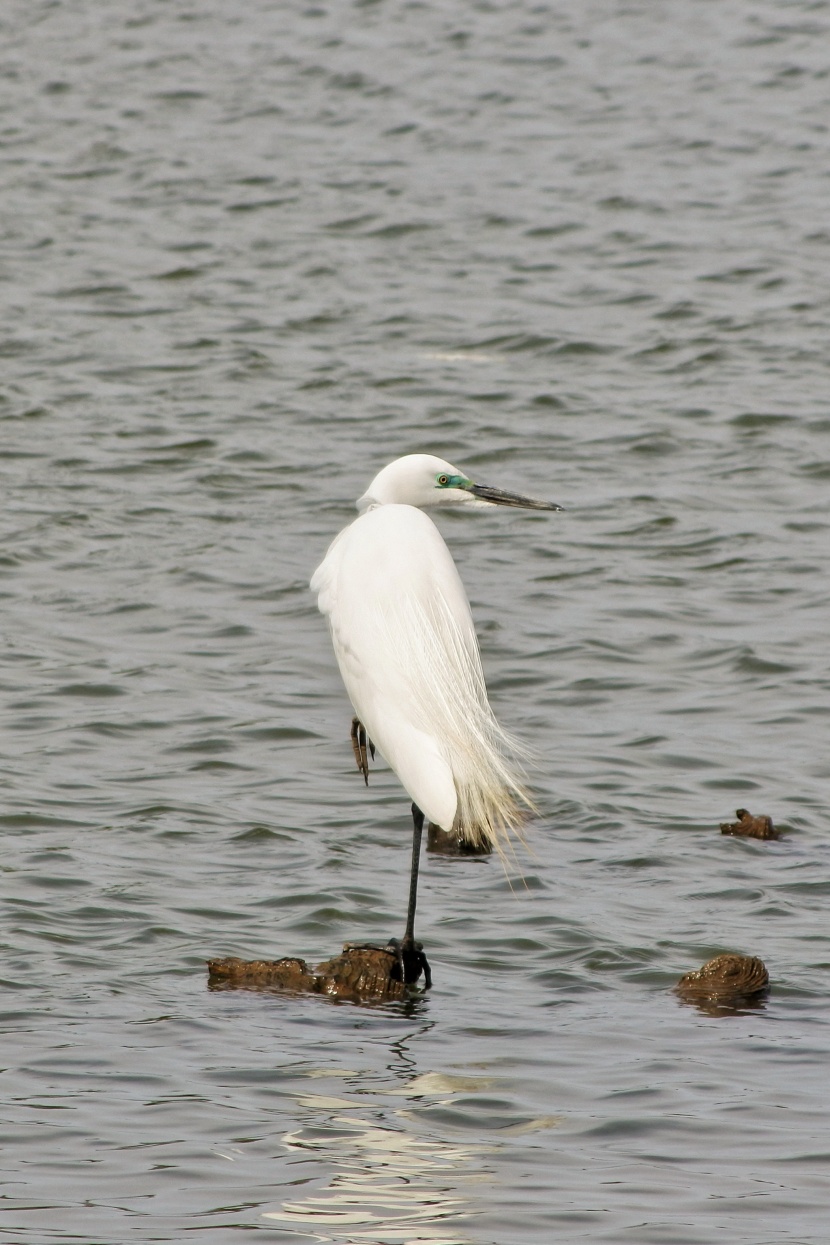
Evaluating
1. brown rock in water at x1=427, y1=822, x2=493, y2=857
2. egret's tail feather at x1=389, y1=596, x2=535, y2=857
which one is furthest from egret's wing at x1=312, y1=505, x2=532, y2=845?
brown rock in water at x1=427, y1=822, x2=493, y2=857

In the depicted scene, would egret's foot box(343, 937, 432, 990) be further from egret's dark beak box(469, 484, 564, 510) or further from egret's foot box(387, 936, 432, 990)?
egret's dark beak box(469, 484, 564, 510)

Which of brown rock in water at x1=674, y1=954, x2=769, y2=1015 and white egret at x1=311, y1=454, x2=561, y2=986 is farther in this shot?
white egret at x1=311, y1=454, x2=561, y2=986

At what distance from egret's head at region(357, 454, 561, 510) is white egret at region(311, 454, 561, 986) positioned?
0.21 meters

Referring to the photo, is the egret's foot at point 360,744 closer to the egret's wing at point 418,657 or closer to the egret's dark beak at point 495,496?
the egret's wing at point 418,657

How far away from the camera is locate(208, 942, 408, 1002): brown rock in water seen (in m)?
5.75

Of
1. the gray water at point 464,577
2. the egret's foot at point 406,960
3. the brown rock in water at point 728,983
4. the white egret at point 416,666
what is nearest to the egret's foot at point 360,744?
the white egret at point 416,666

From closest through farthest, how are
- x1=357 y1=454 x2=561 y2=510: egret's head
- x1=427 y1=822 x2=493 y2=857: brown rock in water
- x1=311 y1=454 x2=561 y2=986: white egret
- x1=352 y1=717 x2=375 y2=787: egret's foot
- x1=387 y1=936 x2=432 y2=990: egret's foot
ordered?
x1=387 y1=936 x2=432 y2=990: egret's foot
x1=311 y1=454 x2=561 y2=986: white egret
x1=357 y1=454 x2=561 y2=510: egret's head
x1=352 y1=717 x2=375 y2=787: egret's foot
x1=427 y1=822 x2=493 y2=857: brown rock in water

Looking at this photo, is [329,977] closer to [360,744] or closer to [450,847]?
[360,744]

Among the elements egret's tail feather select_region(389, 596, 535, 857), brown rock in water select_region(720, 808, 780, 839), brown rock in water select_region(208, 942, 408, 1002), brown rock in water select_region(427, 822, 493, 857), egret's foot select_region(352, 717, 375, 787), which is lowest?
brown rock in water select_region(427, 822, 493, 857)

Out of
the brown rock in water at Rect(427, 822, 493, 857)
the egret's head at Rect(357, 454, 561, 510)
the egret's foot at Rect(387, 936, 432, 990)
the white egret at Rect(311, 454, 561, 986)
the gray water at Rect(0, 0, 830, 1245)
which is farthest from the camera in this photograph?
the brown rock in water at Rect(427, 822, 493, 857)

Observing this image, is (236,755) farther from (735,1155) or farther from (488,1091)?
(735,1155)

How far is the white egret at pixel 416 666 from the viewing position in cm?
596

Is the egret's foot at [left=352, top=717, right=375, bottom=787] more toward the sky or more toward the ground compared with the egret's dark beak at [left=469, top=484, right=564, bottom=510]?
more toward the ground

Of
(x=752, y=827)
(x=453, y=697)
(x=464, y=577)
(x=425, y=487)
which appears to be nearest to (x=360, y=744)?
(x=453, y=697)
